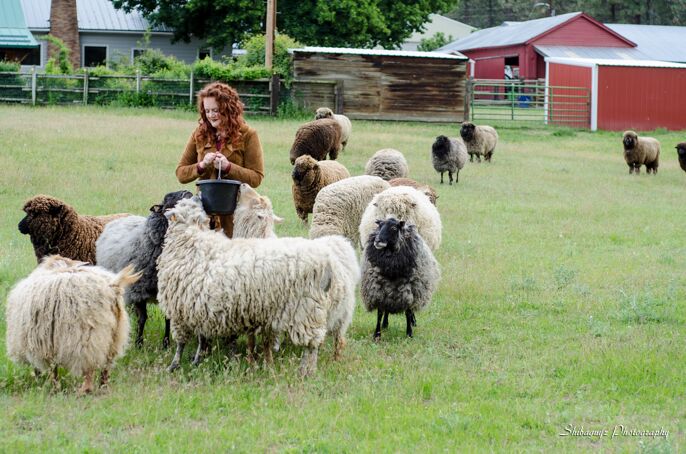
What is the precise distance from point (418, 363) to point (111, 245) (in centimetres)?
294

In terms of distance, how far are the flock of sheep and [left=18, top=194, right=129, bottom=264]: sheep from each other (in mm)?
10

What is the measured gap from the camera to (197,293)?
679 centimetres

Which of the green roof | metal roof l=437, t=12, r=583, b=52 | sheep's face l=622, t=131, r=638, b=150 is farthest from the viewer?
metal roof l=437, t=12, r=583, b=52

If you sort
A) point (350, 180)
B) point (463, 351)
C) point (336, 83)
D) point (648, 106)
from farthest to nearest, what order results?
point (648, 106) → point (336, 83) → point (350, 180) → point (463, 351)

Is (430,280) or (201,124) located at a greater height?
(201,124)

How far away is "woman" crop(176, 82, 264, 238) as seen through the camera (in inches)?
294

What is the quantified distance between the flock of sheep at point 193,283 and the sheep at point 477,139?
623 inches

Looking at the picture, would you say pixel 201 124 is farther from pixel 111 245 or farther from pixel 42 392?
pixel 42 392

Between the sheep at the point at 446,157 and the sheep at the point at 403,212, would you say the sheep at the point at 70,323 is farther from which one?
the sheep at the point at 446,157

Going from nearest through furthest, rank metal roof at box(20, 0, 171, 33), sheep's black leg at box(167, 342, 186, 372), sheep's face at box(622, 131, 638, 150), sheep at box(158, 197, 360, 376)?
1. sheep at box(158, 197, 360, 376)
2. sheep's black leg at box(167, 342, 186, 372)
3. sheep's face at box(622, 131, 638, 150)
4. metal roof at box(20, 0, 171, 33)

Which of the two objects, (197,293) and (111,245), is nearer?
(197,293)

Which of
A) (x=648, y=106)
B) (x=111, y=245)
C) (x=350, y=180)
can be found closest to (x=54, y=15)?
(x=648, y=106)

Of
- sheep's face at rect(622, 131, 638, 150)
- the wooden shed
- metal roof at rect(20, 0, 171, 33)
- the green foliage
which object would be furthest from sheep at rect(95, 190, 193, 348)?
the green foliage

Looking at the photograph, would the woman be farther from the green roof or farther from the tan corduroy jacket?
the green roof
